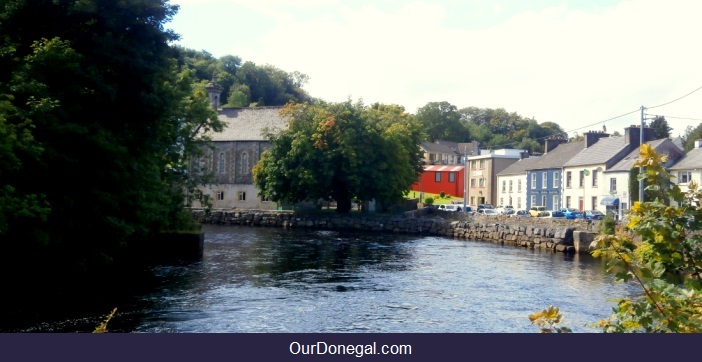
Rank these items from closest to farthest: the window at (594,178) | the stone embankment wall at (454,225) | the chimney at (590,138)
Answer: the stone embankment wall at (454,225) < the window at (594,178) < the chimney at (590,138)

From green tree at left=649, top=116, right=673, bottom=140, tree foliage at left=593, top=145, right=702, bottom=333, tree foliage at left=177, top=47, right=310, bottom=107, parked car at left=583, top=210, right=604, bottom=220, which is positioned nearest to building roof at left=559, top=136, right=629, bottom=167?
parked car at left=583, top=210, right=604, bottom=220

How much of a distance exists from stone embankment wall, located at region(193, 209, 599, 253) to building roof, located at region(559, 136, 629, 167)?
46.2ft

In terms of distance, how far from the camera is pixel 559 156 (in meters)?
77.8

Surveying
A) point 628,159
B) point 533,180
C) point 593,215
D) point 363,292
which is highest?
point 628,159

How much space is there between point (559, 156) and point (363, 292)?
5863cm

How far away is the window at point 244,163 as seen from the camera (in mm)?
91125

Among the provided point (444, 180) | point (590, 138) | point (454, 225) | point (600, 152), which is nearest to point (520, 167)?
point (590, 138)

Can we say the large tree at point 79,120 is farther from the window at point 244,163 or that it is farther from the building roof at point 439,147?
the building roof at point 439,147

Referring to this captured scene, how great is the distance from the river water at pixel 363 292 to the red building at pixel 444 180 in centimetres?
6861

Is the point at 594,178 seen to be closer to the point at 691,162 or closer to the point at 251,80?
the point at 691,162

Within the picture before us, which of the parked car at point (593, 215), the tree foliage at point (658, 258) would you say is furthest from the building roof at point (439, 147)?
the tree foliage at point (658, 258)

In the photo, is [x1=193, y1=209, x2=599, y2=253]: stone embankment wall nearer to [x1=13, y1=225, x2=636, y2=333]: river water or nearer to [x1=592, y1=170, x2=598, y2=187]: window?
[x1=13, y1=225, x2=636, y2=333]: river water

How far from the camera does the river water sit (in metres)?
Answer: 18.7
